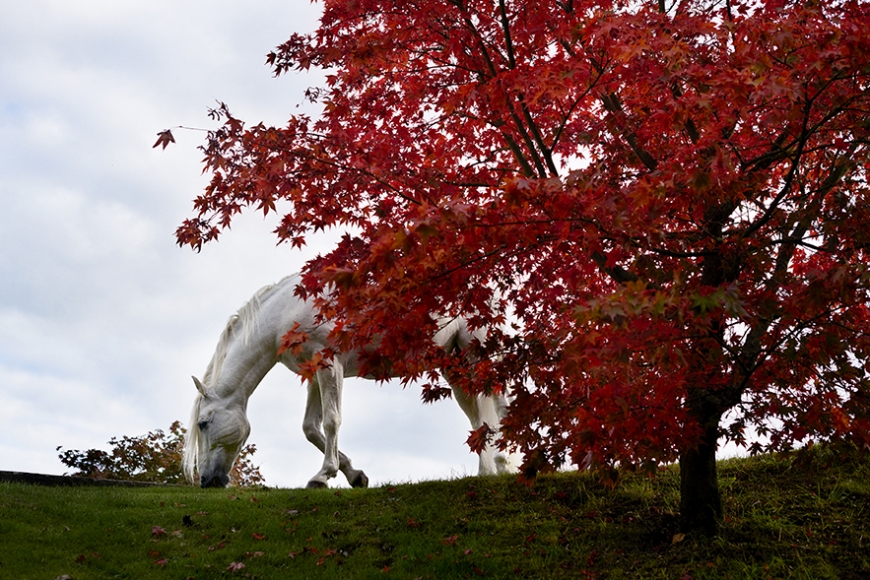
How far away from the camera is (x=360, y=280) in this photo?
495cm

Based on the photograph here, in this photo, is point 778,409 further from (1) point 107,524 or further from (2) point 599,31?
(1) point 107,524

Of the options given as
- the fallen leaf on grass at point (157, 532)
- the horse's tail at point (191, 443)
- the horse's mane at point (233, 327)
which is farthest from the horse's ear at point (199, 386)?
the fallen leaf on grass at point (157, 532)

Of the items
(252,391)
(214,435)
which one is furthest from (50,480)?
(252,391)

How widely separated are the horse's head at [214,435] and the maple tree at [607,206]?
12.9ft

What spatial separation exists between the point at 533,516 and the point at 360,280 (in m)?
4.63

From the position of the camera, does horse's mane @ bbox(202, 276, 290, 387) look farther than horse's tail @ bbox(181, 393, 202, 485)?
Yes

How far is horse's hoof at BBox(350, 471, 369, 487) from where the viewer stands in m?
11.0

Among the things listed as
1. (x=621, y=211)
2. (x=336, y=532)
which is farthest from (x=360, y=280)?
(x=336, y=532)

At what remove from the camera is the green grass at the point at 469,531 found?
24.1 feet

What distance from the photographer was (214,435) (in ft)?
35.8

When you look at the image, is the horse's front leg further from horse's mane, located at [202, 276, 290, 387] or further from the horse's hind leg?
horse's mane, located at [202, 276, 290, 387]

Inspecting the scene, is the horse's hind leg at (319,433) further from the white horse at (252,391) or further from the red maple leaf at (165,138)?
the red maple leaf at (165,138)

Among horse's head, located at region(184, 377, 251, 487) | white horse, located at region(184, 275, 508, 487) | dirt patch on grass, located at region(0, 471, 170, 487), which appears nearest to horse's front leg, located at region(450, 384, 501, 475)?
white horse, located at region(184, 275, 508, 487)

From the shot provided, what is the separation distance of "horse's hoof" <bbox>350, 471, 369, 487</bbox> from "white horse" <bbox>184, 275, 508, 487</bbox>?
14 mm
